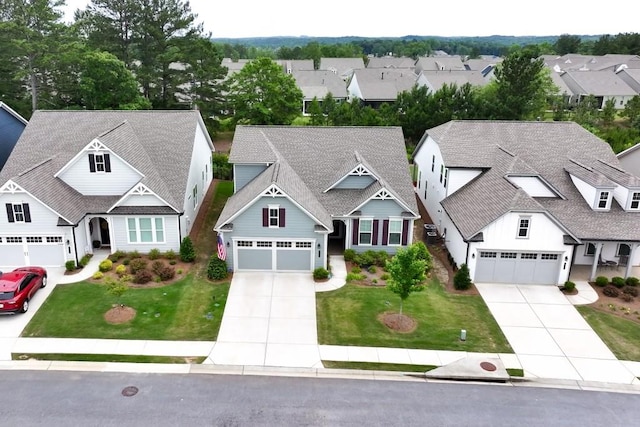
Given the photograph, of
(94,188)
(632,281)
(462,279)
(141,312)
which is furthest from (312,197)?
(632,281)

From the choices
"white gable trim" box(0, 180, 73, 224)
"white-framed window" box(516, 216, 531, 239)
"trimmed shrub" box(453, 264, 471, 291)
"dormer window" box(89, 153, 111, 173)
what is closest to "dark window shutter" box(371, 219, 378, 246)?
"trimmed shrub" box(453, 264, 471, 291)

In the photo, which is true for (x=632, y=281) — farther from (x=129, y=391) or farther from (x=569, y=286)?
(x=129, y=391)

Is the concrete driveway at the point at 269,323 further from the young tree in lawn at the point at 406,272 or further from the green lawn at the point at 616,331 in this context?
the green lawn at the point at 616,331

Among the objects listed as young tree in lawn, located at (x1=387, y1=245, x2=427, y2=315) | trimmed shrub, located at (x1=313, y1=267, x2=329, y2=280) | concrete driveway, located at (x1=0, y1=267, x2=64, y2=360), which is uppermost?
young tree in lawn, located at (x1=387, y1=245, x2=427, y2=315)

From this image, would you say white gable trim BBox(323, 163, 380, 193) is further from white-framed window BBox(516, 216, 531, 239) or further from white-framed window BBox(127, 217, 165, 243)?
white-framed window BBox(127, 217, 165, 243)

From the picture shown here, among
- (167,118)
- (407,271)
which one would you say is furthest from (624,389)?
(167,118)
